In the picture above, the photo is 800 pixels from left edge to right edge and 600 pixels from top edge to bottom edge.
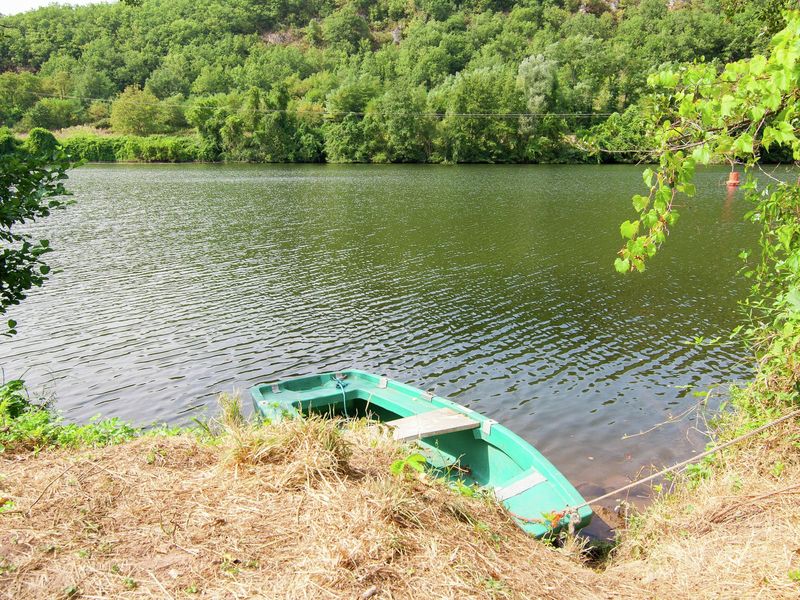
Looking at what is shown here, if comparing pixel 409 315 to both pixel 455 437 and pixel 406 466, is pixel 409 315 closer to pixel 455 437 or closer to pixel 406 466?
pixel 455 437

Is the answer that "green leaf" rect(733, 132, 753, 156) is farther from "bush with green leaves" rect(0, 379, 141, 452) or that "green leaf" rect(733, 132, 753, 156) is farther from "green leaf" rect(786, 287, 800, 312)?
"bush with green leaves" rect(0, 379, 141, 452)

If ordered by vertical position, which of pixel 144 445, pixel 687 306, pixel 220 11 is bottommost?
pixel 687 306

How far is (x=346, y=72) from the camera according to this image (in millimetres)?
126500

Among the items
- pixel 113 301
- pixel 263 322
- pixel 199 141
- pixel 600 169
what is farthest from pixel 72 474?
pixel 199 141

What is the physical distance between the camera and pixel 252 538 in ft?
12.3

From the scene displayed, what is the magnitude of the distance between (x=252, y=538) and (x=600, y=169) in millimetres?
63516

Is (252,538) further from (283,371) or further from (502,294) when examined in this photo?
(502,294)

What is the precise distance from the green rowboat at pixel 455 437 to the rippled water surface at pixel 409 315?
4.68 feet

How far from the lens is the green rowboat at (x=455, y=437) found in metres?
6.55

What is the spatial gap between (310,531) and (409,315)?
12.1 meters

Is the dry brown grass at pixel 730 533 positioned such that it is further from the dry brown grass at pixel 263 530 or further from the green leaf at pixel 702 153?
the green leaf at pixel 702 153

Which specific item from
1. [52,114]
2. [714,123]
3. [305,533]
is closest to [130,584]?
[305,533]

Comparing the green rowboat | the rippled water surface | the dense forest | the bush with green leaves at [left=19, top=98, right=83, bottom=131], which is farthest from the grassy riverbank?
the bush with green leaves at [left=19, top=98, right=83, bottom=131]

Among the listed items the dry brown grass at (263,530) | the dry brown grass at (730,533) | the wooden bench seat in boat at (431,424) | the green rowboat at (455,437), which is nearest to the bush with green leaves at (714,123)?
the dry brown grass at (730,533)
